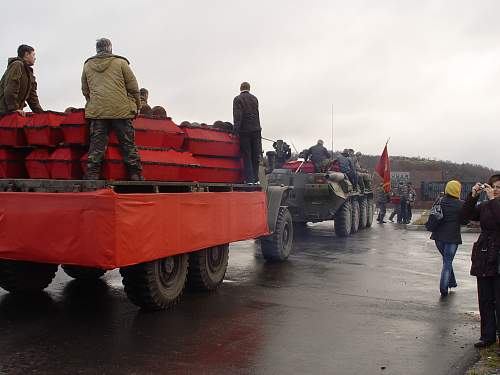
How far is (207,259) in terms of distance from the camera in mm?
8180

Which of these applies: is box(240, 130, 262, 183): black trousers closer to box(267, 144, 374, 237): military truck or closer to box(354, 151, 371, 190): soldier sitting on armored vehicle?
box(267, 144, 374, 237): military truck

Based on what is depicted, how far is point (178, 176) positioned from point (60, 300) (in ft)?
7.22

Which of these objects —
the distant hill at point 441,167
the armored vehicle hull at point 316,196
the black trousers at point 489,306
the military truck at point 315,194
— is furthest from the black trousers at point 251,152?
the distant hill at point 441,167

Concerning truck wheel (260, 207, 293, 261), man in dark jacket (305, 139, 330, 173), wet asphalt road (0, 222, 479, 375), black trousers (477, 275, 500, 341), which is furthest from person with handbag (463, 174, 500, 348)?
man in dark jacket (305, 139, 330, 173)

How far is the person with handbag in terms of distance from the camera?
5729 millimetres

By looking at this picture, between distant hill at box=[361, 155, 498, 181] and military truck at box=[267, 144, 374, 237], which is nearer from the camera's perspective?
military truck at box=[267, 144, 374, 237]

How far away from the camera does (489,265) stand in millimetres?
5742

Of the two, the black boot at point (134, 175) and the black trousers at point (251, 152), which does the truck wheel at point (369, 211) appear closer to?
the black trousers at point (251, 152)

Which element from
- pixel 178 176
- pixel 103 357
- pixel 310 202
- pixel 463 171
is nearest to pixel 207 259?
pixel 178 176

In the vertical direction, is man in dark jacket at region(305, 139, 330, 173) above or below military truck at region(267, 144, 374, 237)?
above

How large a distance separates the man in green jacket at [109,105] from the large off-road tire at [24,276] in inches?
84.6

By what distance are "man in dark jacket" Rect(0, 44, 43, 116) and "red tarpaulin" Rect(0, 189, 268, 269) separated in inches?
63.8

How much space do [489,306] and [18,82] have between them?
5925mm

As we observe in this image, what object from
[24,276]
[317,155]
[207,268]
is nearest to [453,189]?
[207,268]
